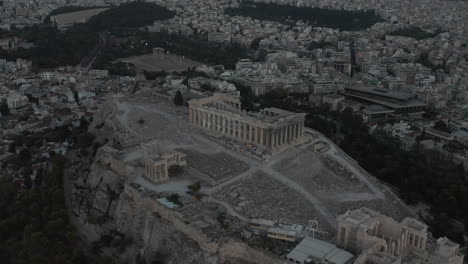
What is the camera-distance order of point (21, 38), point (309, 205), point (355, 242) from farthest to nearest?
point (21, 38) → point (309, 205) → point (355, 242)

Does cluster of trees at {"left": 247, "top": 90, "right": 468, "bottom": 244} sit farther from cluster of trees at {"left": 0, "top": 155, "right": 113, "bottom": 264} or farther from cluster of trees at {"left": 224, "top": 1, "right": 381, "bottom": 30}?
cluster of trees at {"left": 224, "top": 1, "right": 381, "bottom": 30}

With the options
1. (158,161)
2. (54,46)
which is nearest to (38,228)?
(158,161)

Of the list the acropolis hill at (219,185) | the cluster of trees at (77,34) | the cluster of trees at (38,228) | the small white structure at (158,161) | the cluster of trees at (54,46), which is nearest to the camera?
the acropolis hill at (219,185)

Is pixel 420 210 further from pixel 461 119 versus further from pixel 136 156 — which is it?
pixel 461 119

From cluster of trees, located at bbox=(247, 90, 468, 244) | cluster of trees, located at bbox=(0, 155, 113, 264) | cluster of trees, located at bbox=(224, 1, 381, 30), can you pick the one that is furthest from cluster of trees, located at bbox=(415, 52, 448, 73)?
cluster of trees, located at bbox=(0, 155, 113, 264)

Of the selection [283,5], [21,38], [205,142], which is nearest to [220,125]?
[205,142]

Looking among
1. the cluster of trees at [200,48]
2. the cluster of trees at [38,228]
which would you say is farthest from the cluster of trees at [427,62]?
the cluster of trees at [38,228]

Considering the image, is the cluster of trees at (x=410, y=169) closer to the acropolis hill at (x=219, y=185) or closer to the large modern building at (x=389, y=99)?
the acropolis hill at (x=219, y=185)
